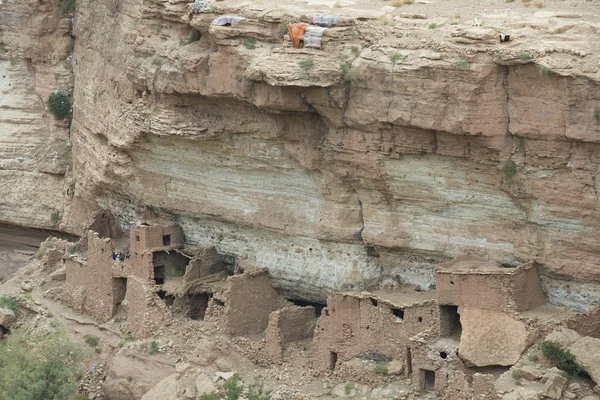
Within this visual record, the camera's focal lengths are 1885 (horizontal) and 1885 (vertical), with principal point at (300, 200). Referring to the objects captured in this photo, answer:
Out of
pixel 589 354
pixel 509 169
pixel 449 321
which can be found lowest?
pixel 449 321

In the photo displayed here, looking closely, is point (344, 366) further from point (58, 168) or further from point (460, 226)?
point (58, 168)

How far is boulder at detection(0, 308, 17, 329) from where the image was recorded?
45.7 metres

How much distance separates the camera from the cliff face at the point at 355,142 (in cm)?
3788

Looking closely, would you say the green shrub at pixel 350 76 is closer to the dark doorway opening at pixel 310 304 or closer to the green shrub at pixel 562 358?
the dark doorway opening at pixel 310 304

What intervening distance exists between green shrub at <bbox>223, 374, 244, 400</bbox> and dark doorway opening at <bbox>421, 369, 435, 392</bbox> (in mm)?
3987

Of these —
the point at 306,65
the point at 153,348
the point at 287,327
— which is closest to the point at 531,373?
the point at 287,327

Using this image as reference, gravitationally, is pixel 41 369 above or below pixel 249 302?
below

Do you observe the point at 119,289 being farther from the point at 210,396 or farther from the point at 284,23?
the point at 284,23

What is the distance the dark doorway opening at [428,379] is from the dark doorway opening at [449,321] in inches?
33.7

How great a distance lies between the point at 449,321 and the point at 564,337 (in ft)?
9.70

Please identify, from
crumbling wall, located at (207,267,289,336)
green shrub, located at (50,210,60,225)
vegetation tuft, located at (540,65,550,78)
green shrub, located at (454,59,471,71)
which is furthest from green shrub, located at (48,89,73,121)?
vegetation tuft, located at (540,65,550,78)

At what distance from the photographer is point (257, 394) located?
39938 millimetres

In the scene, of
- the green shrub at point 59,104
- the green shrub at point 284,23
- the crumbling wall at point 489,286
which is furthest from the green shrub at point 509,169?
the green shrub at point 59,104

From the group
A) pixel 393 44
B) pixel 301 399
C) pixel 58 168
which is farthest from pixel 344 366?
pixel 58 168
